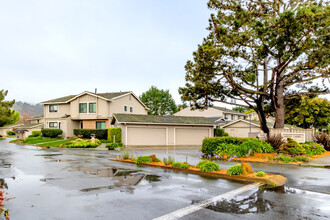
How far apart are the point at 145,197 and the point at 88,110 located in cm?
3688

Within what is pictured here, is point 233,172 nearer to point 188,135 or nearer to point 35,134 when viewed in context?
point 188,135

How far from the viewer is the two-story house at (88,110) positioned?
4166 centimetres

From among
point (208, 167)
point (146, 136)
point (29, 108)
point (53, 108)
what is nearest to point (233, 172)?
point (208, 167)

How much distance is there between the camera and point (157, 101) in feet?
237

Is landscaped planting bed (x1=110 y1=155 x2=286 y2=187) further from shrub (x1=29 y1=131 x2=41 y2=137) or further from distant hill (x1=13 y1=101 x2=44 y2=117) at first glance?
distant hill (x1=13 y1=101 x2=44 y2=117)

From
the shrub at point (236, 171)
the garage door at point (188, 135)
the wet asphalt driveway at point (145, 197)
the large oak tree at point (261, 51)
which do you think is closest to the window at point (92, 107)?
the garage door at point (188, 135)

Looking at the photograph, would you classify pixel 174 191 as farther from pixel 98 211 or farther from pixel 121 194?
pixel 98 211

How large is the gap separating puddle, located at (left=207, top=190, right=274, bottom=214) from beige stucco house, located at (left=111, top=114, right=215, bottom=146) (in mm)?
25055

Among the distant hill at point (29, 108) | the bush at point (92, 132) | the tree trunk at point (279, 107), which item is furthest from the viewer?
the distant hill at point (29, 108)

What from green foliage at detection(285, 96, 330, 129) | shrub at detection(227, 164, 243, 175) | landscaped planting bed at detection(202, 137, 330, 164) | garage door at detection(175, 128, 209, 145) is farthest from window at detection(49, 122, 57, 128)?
green foliage at detection(285, 96, 330, 129)

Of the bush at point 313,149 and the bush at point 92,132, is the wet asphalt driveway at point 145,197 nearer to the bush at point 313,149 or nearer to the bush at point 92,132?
the bush at point 313,149

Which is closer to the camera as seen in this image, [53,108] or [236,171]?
[236,171]

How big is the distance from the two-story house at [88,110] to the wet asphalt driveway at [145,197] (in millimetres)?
30496

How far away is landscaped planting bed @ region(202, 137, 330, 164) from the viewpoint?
16.8 m
